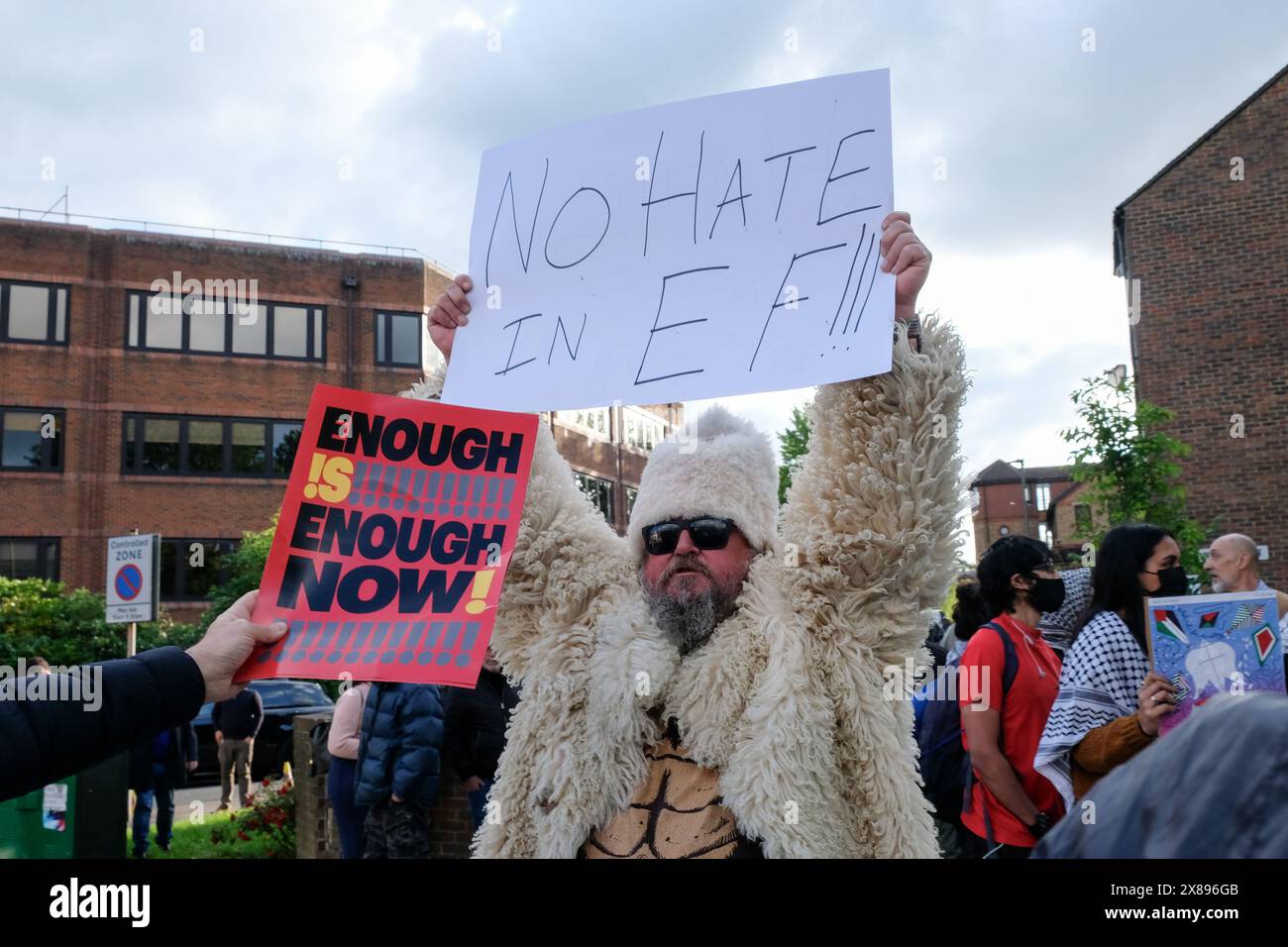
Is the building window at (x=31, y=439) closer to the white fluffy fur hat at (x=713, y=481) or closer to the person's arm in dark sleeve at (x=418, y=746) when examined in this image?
the person's arm in dark sleeve at (x=418, y=746)

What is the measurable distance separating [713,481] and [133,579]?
9.09 m

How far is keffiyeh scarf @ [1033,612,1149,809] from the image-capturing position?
3320mm

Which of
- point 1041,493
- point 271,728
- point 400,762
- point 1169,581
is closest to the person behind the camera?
point 1169,581

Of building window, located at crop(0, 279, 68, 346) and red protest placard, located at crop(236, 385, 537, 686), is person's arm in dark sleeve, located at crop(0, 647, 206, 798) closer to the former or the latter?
red protest placard, located at crop(236, 385, 537, 686)

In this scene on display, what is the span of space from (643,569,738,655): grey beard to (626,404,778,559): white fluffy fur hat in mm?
176

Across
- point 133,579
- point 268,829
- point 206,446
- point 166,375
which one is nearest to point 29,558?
point 206,446

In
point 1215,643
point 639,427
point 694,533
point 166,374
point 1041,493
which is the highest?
point 639,427

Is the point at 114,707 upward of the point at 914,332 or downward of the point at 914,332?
downward

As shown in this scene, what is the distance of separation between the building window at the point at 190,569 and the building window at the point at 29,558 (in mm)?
2729

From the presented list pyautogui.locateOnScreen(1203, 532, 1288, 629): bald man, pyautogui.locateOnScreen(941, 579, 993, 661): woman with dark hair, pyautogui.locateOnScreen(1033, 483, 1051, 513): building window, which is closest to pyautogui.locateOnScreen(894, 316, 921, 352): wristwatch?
pyautogui.locateOnScreen(941, 579, 993, 661): woman with dark hair

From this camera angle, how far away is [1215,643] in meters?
2.96

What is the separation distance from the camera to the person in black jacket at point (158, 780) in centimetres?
920

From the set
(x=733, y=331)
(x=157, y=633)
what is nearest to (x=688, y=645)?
(x=733, y=331)

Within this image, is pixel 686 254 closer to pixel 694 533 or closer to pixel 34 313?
pixel 694 533
